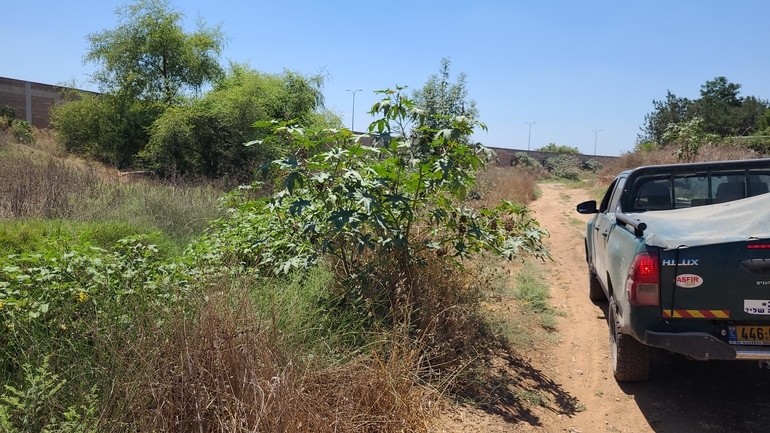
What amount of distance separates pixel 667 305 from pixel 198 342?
327 centimetres

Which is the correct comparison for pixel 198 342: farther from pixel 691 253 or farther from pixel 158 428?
pixel 691 253

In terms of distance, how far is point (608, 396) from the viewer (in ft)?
15.6

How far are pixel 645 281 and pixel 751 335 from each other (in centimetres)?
81

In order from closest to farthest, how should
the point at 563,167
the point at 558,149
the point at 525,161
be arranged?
the point at 563,167 → the point at 525,161 → the point at 558,149

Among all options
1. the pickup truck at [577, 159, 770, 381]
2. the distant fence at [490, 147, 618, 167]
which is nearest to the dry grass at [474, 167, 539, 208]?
the pickup truck at [577, 159, 770, 381]

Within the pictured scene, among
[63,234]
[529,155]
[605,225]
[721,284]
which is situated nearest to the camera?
[721,284]

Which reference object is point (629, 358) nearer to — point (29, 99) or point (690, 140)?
point (690, 140)

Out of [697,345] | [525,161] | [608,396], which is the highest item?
[525,161]

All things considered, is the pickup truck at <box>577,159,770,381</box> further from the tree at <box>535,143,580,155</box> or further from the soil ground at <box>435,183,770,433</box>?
the tree at <box>535,143,580,155</box>

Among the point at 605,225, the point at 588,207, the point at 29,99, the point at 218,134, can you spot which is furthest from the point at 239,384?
the point at 29,99

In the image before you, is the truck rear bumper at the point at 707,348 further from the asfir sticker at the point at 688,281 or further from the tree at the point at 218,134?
the tree at the point at 218,134

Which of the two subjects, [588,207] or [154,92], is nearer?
[588,207]

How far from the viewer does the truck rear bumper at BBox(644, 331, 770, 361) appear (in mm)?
3727

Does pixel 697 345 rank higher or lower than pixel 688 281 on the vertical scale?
lower
